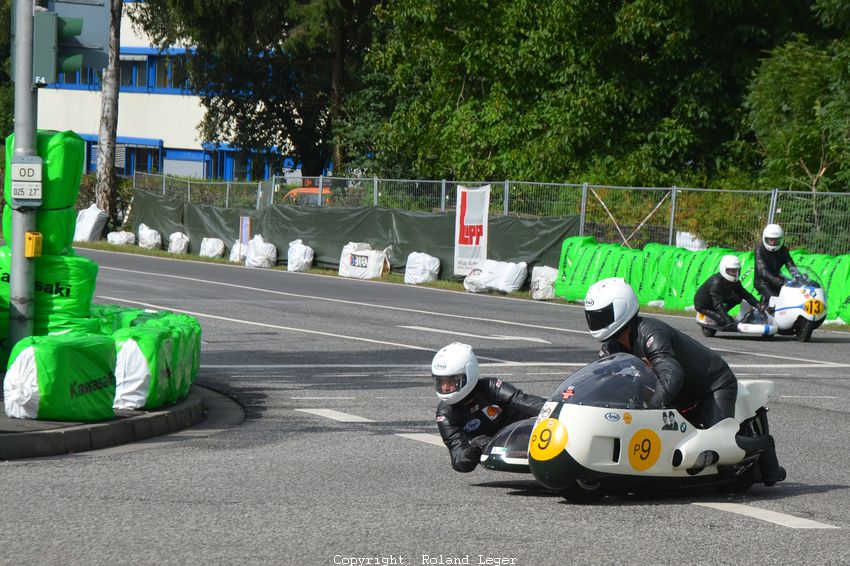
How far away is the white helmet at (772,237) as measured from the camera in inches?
762

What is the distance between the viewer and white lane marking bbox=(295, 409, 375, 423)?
1109cm

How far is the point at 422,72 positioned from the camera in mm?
45688

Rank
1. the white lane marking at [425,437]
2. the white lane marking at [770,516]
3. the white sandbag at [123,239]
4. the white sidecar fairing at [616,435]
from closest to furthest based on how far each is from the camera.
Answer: the white lane marking at [770,516]
the white sidecar fairing at [616,435]
the white lane marking at [425,437]
the white sandbag at [123,239]

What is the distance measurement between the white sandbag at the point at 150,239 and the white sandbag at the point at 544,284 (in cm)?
1812

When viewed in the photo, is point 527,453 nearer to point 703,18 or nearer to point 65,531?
point 65,531

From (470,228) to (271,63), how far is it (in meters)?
25.3

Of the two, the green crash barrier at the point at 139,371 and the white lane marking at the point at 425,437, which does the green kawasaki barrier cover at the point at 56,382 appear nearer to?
the green crash barrier at the point at 139,371

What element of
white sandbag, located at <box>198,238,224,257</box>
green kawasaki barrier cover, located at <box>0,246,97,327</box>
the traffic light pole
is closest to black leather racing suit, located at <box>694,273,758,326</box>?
green kawasaki barrier cover, located at <box>0,246,97,327</box>

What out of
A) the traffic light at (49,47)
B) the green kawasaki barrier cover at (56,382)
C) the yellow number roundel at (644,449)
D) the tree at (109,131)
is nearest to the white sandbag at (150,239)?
the tree at (109,131)

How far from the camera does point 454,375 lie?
8.19 meters

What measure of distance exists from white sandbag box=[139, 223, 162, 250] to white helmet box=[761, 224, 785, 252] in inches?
1034

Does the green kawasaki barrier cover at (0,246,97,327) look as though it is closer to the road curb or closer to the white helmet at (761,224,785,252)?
the road curb

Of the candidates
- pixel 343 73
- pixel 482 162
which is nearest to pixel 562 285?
pixel 482 162

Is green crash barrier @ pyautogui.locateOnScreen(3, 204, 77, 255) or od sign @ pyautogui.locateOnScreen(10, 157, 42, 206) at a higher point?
od sign @ pyautogui.locateOnScreen(10, 157, 42, 206)
